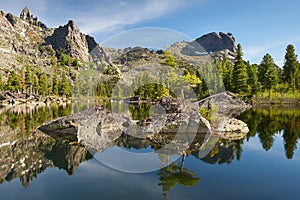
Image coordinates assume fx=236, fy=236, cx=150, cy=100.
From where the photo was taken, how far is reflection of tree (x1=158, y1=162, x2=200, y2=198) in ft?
22.5

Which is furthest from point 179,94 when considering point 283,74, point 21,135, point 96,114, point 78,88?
point 78,88

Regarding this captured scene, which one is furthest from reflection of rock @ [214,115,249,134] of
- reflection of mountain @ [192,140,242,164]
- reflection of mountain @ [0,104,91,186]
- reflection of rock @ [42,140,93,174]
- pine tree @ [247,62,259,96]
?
pine tree @ [247,62,259,96]

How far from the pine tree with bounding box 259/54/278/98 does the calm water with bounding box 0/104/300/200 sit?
138 ft

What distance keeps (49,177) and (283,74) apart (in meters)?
59.2

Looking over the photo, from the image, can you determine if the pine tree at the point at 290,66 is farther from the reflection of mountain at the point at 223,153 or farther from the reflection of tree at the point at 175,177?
the reflection of tree at the point at 175,177

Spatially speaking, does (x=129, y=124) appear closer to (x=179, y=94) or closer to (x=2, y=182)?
(x=2, y=182)

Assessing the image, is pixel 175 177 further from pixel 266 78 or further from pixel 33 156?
pixel 266 78

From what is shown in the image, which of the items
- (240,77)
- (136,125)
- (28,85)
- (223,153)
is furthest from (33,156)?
(28,85)

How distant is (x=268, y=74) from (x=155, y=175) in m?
49.1

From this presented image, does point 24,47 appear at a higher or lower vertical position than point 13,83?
higher

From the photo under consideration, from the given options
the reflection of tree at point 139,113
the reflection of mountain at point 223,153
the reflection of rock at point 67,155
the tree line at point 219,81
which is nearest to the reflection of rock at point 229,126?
the reflection of mountain at point 223,153

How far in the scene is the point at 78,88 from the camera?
9800 cm

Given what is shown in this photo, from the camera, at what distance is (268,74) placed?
162 feet

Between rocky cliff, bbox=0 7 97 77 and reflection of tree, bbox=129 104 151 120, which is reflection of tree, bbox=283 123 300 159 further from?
rocky cliff, bbox=0 7 97 77
